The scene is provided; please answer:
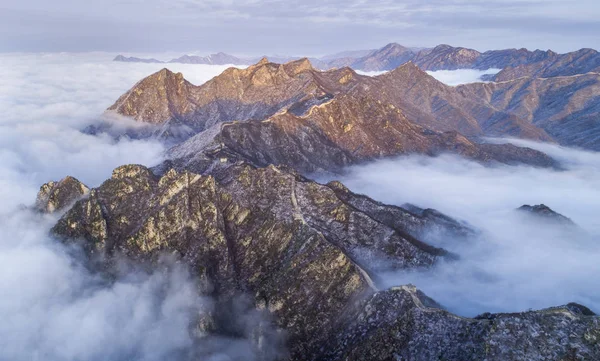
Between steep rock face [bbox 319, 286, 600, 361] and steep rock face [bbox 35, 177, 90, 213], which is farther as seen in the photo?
steep rock face [bbox 35, 177, 90, 213]

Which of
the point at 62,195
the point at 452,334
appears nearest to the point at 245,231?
the point at 62,195

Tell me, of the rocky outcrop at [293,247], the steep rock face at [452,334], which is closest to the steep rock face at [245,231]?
the rocky outcrop at [293,247]

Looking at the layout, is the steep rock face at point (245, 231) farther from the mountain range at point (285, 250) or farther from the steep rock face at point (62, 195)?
the steep rock face at point (62, 195)

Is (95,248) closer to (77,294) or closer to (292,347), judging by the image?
(77,294)

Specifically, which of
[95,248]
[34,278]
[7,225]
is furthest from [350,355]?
[7,225]

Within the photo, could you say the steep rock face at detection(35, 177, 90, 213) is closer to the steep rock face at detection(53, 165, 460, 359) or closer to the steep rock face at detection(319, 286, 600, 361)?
the steep rock face at detection(53, 165, 460, 359)

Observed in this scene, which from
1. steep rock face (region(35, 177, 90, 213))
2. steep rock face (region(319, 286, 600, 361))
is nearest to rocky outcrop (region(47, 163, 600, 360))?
steep rock face (region(319, 286, 600, 361))
